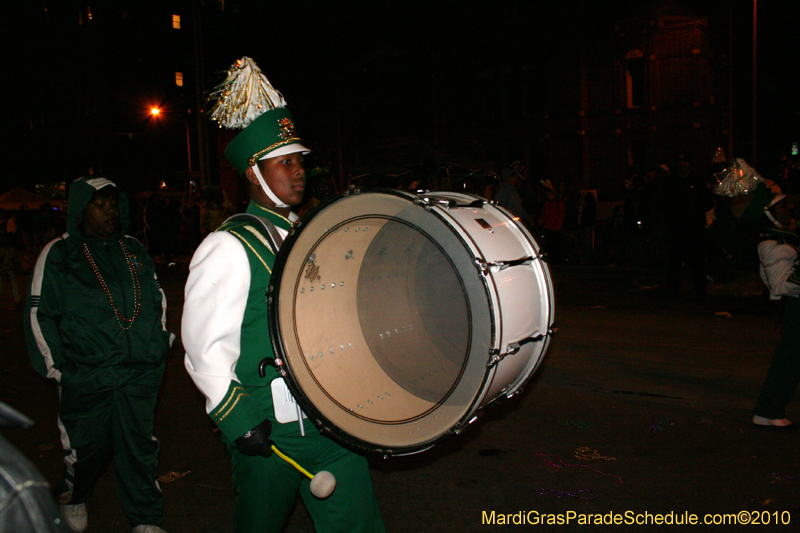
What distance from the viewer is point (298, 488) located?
8.01 feet

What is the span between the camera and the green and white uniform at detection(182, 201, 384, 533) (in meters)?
2.23

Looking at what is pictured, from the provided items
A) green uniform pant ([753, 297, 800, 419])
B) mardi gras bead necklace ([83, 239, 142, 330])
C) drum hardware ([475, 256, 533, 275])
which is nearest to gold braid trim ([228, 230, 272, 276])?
drum hardware ([475, 256, 533, 275])

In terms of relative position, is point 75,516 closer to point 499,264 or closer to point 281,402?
point 281,402

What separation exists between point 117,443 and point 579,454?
282cm

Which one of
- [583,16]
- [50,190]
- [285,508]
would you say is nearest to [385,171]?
[583,16]

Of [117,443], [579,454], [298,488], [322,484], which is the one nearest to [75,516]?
[117,443]

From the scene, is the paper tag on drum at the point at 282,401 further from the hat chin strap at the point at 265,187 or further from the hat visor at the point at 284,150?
the hat visor at the point at 284,150

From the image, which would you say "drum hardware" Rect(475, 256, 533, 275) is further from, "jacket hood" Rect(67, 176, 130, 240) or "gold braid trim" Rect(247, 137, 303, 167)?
"jacket hood" Rect(67, 176, 130, 240)

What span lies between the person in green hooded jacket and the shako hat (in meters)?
1.23

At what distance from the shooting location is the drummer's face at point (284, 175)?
2568 millimetres

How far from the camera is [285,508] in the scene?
7.79ft

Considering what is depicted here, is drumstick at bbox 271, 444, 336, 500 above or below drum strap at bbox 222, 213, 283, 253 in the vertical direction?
below

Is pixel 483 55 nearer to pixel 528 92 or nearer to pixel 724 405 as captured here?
pixel 528 92

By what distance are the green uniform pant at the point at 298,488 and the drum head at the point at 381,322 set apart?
9.2 inches
